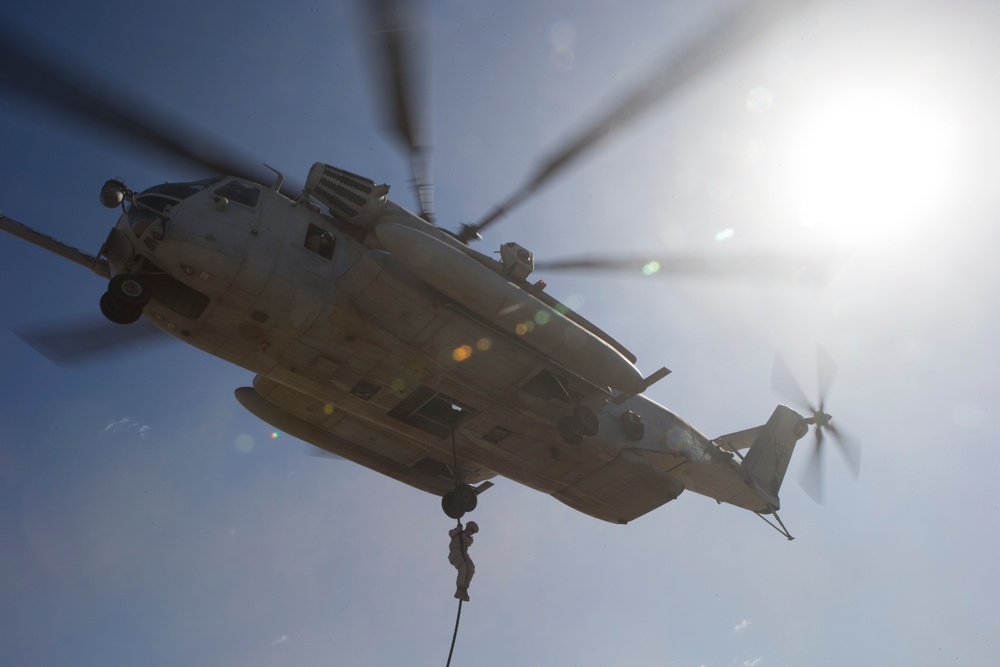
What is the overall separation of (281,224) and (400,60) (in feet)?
13.6

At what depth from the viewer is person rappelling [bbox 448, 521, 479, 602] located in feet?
38.9

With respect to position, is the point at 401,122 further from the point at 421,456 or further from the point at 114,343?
the point at 421,456

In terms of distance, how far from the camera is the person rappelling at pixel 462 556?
1186cm

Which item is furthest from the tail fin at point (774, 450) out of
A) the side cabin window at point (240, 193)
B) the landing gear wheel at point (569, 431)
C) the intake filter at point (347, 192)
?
the side cabin window at point (240, 193)

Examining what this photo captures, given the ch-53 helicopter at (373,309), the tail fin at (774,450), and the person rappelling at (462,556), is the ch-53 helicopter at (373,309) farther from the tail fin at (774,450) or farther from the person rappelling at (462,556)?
the tail fin at (774,450)

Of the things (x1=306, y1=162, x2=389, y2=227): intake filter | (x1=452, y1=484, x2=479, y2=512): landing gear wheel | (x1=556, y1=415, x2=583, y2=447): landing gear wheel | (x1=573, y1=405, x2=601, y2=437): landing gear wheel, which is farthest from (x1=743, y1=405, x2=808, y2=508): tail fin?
(x1=306, y1=162, x2=389, y2=227): intake filter

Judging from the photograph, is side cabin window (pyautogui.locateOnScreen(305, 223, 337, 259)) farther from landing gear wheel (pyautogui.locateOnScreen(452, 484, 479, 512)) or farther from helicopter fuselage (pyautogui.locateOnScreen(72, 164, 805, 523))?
landing gear wheel (pyautogui.locateOnScreen(452, 484, 479, 512))

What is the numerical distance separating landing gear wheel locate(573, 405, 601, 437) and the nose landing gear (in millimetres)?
7613

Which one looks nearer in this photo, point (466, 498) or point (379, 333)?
point (379, 333)

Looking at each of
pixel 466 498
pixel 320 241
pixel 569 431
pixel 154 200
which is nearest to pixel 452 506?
pixel 466 498

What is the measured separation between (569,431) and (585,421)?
1.21 ft

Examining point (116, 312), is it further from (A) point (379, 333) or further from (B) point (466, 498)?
(B) point (466, 498)

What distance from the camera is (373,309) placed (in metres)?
11.2

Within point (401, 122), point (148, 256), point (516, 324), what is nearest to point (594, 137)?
point (401, 122)
